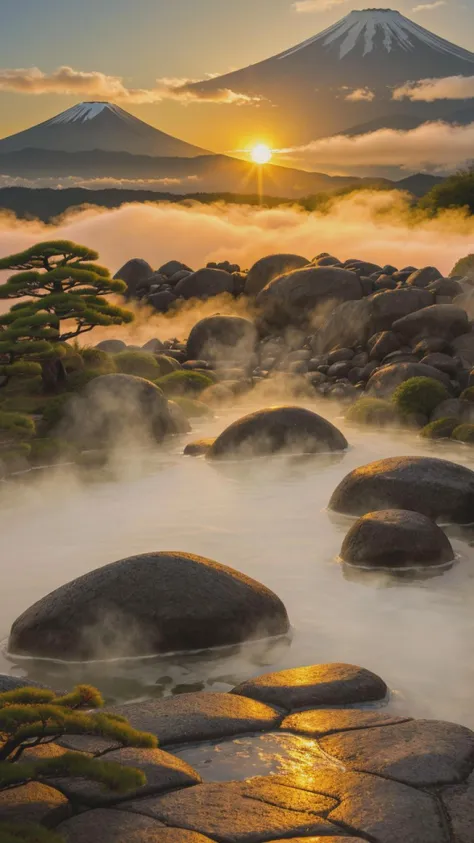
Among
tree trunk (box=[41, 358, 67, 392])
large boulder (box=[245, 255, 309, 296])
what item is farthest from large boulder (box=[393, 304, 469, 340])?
large boulder (box=[245, 255, 309, 296])

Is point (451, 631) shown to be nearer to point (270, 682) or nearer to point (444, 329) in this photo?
point (270, 682)

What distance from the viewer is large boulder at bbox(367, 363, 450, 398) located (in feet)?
76.2

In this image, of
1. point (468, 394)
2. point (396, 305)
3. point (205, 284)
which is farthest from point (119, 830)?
point (205, 284)

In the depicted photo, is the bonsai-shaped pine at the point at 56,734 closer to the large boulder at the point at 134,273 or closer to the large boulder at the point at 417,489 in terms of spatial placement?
the large boulder at the point at 417,489

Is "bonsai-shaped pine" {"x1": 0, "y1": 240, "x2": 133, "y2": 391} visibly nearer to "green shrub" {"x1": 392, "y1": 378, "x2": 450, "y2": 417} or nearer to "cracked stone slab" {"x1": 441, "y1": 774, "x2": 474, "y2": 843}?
"green shrub" {"x1": 392, "y1": 378, "x2": 450, "y2": 417}

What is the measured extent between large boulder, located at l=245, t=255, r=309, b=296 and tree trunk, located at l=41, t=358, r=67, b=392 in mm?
17730

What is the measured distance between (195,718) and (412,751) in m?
1.30

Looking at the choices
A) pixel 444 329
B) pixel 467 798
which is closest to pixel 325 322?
pixel 444 329

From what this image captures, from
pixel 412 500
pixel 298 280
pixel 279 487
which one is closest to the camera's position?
pixel 412 500

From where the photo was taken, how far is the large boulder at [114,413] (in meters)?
19.7

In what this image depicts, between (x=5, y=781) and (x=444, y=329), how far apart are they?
2265 centimetres

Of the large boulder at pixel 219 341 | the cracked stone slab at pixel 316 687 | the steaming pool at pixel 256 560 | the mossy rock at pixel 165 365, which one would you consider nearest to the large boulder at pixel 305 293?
the large boulder at pixel 219 341

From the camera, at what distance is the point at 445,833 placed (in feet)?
14.7

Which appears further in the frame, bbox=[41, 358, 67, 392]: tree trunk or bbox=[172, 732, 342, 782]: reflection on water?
bbox=[41, 358, 67, 392]: tree trunk
